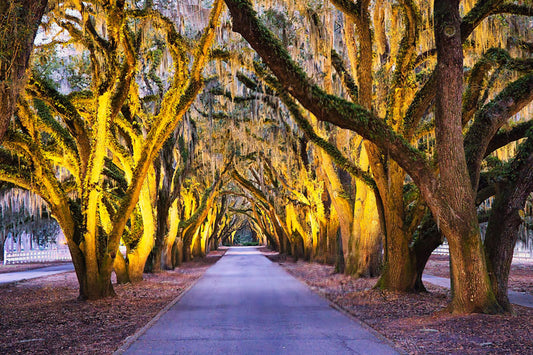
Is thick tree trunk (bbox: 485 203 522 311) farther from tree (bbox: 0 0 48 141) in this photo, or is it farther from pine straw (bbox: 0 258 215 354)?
tree (bbox: 0 0 48 141)

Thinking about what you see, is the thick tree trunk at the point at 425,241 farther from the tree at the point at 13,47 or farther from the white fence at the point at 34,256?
the white fence at the point at 34,256

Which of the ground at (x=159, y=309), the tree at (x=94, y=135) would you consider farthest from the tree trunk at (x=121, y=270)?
the tree at (x=94, y=135)

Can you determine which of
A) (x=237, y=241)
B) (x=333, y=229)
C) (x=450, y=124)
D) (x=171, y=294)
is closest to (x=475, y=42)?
(x=450, y=124)

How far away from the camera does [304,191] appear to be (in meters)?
24.8

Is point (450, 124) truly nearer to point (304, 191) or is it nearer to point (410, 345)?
point (410, 345)

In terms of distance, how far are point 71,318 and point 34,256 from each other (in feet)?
101

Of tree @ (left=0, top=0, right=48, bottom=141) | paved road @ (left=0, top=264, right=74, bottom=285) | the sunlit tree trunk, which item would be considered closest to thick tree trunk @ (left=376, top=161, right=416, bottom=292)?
the sunlit tree trunk

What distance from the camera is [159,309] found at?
9.68m

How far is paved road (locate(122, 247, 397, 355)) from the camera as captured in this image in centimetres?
588

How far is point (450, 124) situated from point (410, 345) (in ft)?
11.0

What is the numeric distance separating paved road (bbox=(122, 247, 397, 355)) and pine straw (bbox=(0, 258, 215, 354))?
472 millimetres

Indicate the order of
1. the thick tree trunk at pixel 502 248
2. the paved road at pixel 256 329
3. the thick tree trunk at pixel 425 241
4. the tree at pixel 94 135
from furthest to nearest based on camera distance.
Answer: the thick tree trunk at pixel 425 241 < the tree at pixel 94 135 < the thick tree trunk at pixel 502 248 < the paved road at pixel 256 329

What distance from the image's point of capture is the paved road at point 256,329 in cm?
588

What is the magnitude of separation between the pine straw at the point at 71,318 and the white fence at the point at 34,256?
21.7 meters
